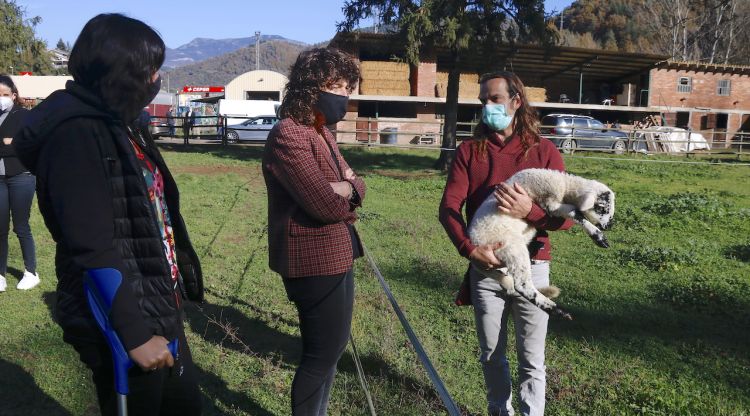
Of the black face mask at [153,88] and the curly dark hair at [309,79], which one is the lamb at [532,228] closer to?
the curly dark hair at [309,79]

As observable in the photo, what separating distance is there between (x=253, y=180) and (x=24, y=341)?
10.2 m

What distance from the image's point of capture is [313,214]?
Answer: 2500 mm

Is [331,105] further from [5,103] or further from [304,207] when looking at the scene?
[5,103]

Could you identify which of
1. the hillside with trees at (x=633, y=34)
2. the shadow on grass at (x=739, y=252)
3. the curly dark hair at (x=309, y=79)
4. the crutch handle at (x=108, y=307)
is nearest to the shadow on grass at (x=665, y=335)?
the shadow on grass at (x=739, y=252)

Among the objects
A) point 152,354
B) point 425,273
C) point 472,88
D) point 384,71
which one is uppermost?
point 384,71

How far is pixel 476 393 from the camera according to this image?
3.88m

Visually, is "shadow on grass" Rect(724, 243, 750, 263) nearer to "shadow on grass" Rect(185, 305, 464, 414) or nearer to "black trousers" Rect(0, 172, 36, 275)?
"shadow on grass" Rect(185, 305, 464, 414)

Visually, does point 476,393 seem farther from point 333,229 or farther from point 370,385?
point 333,229

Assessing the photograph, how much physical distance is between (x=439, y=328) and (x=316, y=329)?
2.51 metres

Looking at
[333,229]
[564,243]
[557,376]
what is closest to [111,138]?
[333,229]

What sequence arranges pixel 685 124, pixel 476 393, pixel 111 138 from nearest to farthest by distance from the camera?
pixel 111 138
pixel 476 393
pixel 685 124

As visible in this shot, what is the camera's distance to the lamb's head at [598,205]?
2.50m

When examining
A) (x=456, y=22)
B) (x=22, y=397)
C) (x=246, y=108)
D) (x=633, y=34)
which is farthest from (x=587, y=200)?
(x=633, y=34)

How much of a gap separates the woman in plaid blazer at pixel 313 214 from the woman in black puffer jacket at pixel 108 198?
0.61 metres
